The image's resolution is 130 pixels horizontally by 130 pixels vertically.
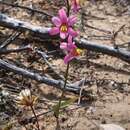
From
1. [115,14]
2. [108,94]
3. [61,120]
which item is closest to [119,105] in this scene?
[108,94]

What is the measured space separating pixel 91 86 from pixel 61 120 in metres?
0.41

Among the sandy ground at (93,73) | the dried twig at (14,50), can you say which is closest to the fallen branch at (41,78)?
the sandy ground at (93,73)

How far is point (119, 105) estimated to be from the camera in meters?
2.63

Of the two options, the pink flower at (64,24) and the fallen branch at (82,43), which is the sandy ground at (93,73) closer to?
the fallen branch at (82,43)

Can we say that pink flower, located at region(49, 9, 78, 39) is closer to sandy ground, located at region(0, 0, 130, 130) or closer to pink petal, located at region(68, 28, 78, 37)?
pink petal, located at region(68, 28, 78, 37)

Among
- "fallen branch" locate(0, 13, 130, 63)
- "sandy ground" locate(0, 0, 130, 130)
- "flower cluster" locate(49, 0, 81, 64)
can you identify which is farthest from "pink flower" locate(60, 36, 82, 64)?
"fallen branch" locate(0, 13, 130, 63)

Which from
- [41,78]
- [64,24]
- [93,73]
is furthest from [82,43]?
[64,24]

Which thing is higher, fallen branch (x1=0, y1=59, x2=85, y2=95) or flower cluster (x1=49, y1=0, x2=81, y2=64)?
flower cluster (x1=49, y1=0, x2=81, y2=64)

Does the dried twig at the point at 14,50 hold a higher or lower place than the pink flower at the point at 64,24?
lower

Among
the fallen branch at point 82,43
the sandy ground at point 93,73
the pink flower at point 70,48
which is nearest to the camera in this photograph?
the pink flower at point 70,48

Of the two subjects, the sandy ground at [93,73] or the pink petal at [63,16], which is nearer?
the pink petal at [63,16]

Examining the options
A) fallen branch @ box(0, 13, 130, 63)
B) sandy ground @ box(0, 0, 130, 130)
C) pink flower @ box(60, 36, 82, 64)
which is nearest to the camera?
pink flower @ box(60, 36, 82, 64)

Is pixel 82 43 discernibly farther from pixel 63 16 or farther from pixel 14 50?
pixel 63 16

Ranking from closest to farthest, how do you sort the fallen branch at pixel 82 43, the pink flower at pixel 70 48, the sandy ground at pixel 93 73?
the pink flower at pixel 70 48 < the sandy ground at pixel 93 73 < the fallen branch at pixel 82 43
